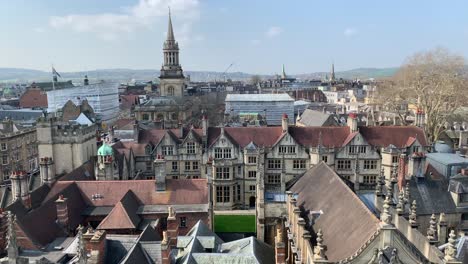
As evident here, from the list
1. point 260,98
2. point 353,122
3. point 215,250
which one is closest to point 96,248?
point 215,250

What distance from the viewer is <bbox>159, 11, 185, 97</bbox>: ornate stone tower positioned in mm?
109000

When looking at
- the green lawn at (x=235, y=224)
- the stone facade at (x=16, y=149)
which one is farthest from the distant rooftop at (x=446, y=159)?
the stone facade at (x=16, y=149)

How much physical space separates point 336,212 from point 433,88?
176 feet

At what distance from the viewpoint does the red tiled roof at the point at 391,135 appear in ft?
150

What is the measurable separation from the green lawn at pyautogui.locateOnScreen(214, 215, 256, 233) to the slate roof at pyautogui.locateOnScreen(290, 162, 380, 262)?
27.6ft

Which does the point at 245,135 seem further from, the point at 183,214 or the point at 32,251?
the point at 32,251

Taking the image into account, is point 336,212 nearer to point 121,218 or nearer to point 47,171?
point 121,218

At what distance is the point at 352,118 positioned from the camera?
149 feet

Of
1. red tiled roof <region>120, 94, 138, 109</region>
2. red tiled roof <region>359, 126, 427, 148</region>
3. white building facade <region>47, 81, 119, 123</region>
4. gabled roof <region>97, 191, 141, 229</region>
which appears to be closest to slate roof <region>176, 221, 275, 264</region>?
gabled roof <region>97, 191, 141, 229</region>

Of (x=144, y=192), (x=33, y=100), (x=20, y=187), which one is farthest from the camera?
(x=33, y=100)

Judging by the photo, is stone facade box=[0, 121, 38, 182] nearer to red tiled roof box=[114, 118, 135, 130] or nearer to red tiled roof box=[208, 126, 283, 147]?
red tiled roof box=[114, 118, 135, 130]

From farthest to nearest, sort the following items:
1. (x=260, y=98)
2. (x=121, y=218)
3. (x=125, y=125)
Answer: (x=260, y=98), (x=125, y=125), (x=121, y=218)

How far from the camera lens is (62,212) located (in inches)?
1072

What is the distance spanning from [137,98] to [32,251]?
369ft
